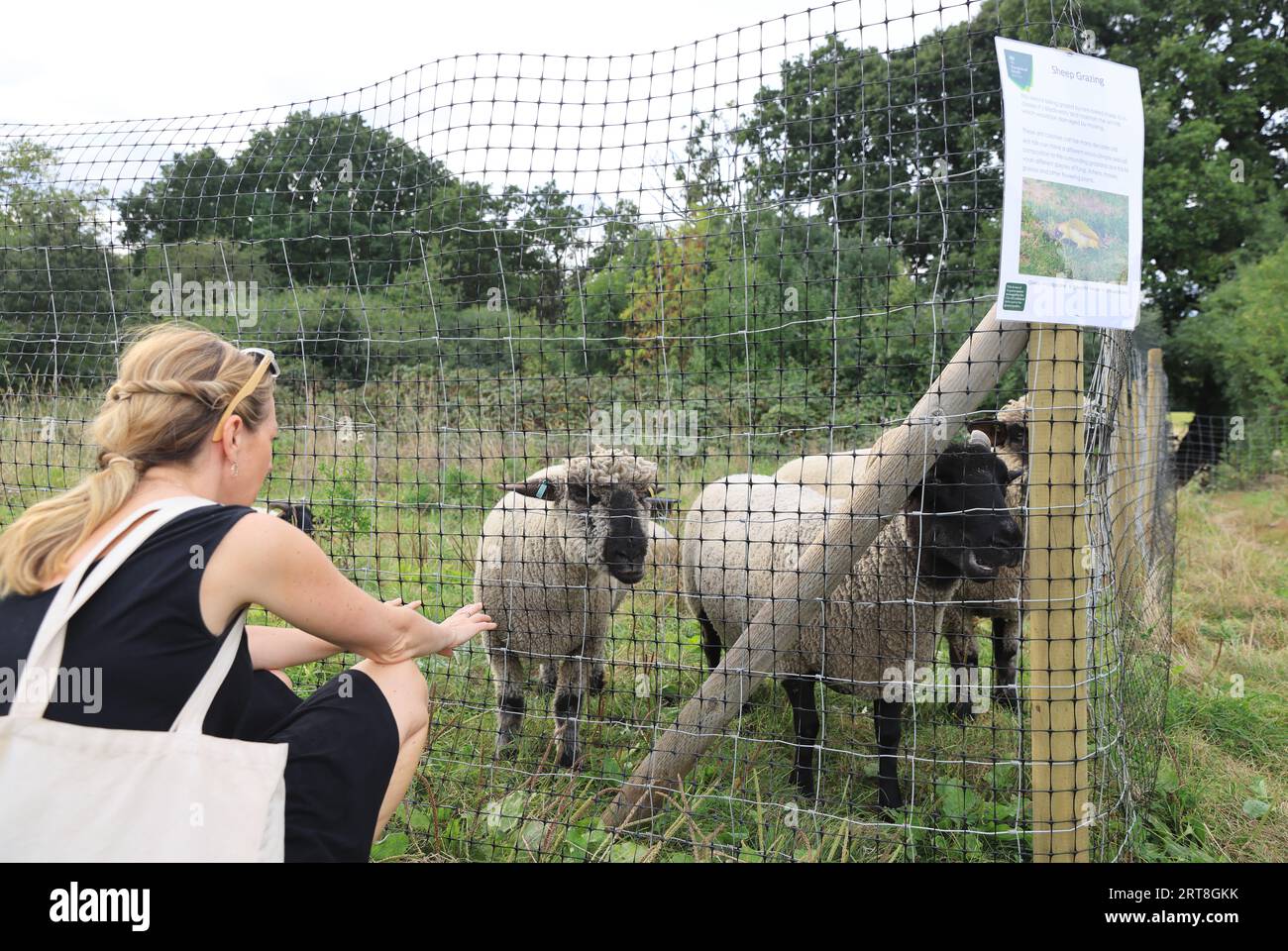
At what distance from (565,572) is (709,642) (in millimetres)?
1354

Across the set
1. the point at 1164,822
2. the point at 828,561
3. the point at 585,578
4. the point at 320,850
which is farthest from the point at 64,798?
the point at 1164,822

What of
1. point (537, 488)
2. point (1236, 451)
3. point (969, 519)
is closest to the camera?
point (969, 519)

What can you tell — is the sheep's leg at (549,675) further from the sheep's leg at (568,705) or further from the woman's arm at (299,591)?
the woman's arm at (299,591)

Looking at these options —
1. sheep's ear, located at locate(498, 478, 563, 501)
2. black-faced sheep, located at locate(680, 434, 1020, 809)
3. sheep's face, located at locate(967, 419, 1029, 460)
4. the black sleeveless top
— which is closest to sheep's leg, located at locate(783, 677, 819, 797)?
black-faced sheep, located at locate(680, 434, 1020, 809)

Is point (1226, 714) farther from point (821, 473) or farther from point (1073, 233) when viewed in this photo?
point (1073, 233)

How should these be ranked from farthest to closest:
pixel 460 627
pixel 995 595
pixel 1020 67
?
pixel 995 595 → pixel 460 627 → pixel 1020 67

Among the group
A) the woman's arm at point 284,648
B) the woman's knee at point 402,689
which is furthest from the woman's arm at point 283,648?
the woman's knee at point 402,689

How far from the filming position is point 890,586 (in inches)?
167

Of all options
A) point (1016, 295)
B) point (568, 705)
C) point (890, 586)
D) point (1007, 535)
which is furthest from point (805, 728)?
point (1016, 295)

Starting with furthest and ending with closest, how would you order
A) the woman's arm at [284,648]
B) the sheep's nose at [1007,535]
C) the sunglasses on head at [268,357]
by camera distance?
the sheep's nose at [1007,535], the woman's arm at [284,648], the sunglasses on head at [268,357]

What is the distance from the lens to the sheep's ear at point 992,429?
464 cm

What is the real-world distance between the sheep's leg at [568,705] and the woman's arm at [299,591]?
179 cm

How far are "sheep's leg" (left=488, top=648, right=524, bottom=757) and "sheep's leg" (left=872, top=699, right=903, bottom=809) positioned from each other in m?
1.77

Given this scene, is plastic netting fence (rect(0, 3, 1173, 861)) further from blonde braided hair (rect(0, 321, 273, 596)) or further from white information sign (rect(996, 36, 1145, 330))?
blonde braided hair (rect(0, 321, 273, 596))
